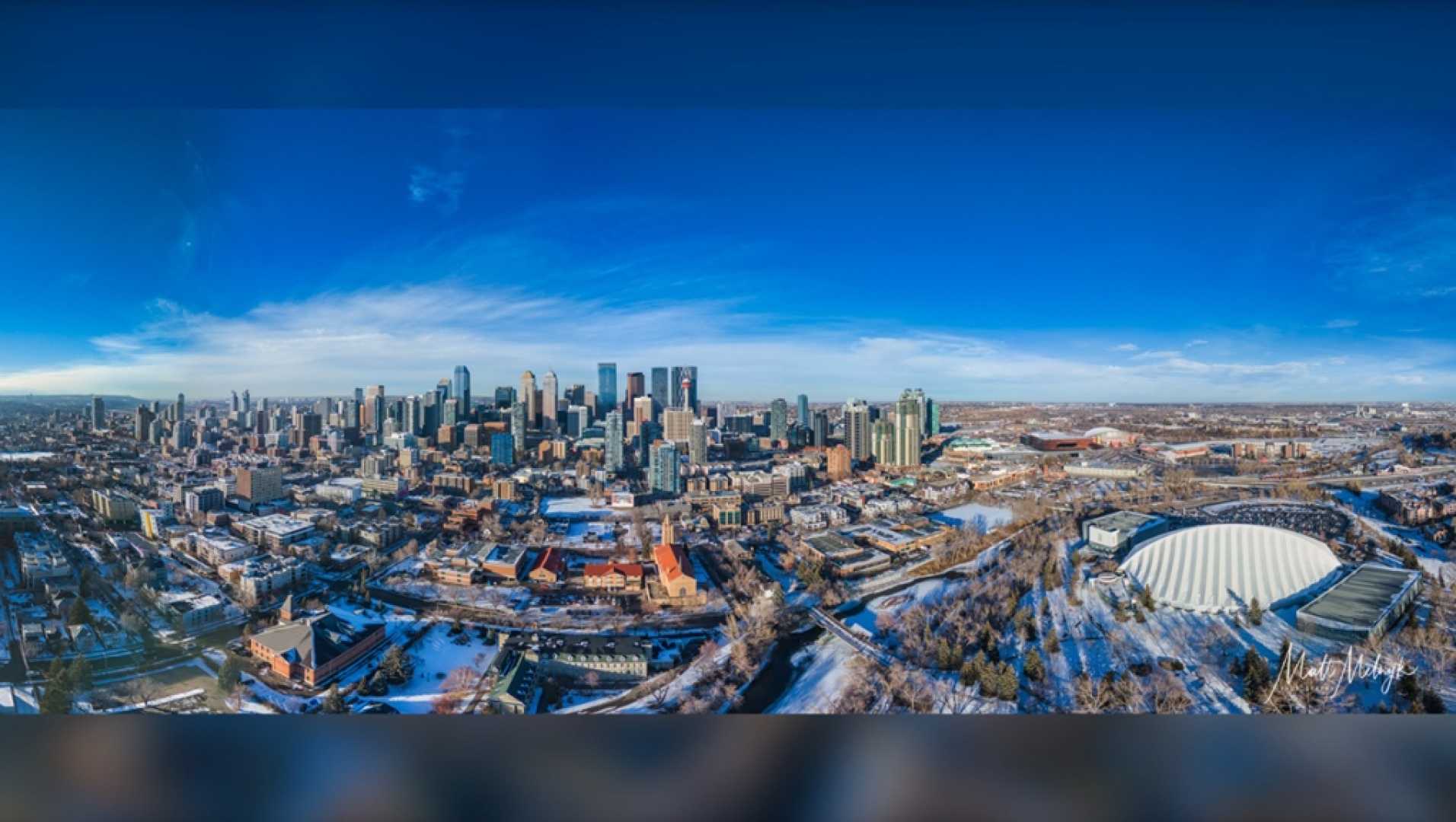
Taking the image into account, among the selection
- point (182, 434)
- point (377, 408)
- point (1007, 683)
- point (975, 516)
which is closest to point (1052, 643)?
point (1007, 683)

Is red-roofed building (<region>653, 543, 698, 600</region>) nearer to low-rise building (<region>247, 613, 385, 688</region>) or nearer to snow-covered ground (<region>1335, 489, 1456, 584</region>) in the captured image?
low-rise building (<region>247, 613, 385, 688</region>)

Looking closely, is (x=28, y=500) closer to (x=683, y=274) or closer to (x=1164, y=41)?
(x=683, y=274)

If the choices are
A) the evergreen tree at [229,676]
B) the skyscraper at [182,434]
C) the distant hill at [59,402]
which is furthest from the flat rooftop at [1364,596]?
the distant hill at [59,402]

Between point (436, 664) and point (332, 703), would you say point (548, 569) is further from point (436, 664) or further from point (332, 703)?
point (332, 703)

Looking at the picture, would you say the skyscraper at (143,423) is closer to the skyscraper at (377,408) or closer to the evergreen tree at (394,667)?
the skyscraper at (377,408)

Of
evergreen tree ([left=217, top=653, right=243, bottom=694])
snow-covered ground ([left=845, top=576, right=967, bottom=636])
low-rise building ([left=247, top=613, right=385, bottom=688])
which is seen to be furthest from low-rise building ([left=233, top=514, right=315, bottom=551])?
snow-covered ground ([left=845, top=576, right=967, bottom=636])
